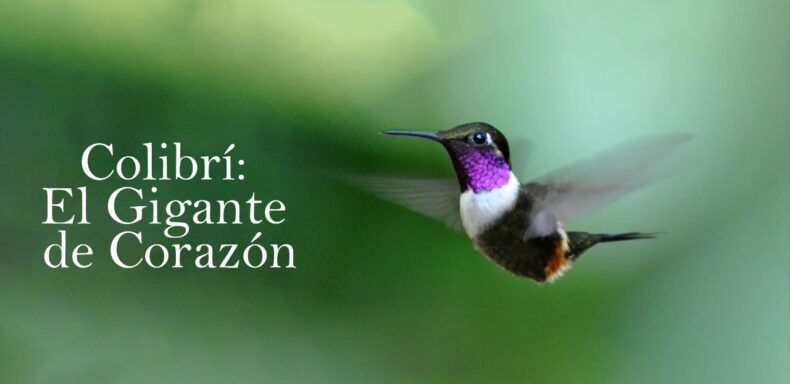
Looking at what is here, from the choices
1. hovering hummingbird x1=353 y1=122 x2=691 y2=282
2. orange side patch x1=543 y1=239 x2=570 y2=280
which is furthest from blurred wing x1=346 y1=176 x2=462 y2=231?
orange side patch x1=543 y1=239 x2=570 y2=280

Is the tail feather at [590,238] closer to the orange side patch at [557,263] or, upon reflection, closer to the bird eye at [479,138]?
the orange side patch at [557,263]

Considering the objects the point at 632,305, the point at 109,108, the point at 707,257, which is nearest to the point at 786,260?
the point at 707,257

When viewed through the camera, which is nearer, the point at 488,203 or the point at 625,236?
the point at 488,203

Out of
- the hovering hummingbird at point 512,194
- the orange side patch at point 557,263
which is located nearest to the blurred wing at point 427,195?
the hovering hummingbird at point 512,194

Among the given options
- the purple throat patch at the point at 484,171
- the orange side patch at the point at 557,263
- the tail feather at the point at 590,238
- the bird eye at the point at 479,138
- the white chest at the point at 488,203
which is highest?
the bird eye at the point at 479,138

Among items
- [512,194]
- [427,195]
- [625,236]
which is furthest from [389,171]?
[625,236]

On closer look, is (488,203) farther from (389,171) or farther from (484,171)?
(389,171)
